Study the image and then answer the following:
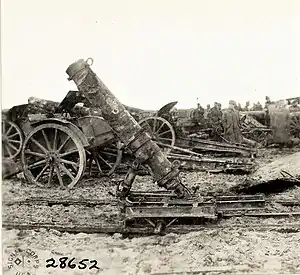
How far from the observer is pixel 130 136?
329cm

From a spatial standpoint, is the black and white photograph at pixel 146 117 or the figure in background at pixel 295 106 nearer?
the black and white photograph at pixel 146 117

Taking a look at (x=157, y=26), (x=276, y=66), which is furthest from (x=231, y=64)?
(x=157, y=26)

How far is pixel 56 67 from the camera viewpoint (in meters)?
3.14

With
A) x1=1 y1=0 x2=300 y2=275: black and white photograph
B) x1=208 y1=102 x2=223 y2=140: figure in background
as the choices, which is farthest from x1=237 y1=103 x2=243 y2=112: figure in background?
x1=208 y1=102 x2=223 y2=140: figure in background

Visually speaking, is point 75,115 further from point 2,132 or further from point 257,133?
point 257,133

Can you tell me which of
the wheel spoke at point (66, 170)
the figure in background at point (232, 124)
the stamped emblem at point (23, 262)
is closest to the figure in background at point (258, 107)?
the figure in background at point (232, 124)

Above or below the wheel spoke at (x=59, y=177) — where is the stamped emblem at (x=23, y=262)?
below

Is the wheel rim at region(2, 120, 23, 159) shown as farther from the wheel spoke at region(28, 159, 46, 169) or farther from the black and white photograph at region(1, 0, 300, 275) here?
the wheel spoke at region(28, 159, 46, 169)

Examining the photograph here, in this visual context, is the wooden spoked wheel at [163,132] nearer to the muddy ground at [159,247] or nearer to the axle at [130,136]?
the axle at [130,136]

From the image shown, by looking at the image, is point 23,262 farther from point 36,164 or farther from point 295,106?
point 295,106

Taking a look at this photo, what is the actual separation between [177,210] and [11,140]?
3.12 feet

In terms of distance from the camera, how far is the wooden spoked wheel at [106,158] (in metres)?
3.67

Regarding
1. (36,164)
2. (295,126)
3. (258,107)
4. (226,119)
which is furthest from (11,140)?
(295,126)

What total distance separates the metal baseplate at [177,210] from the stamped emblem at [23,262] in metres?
0.50
